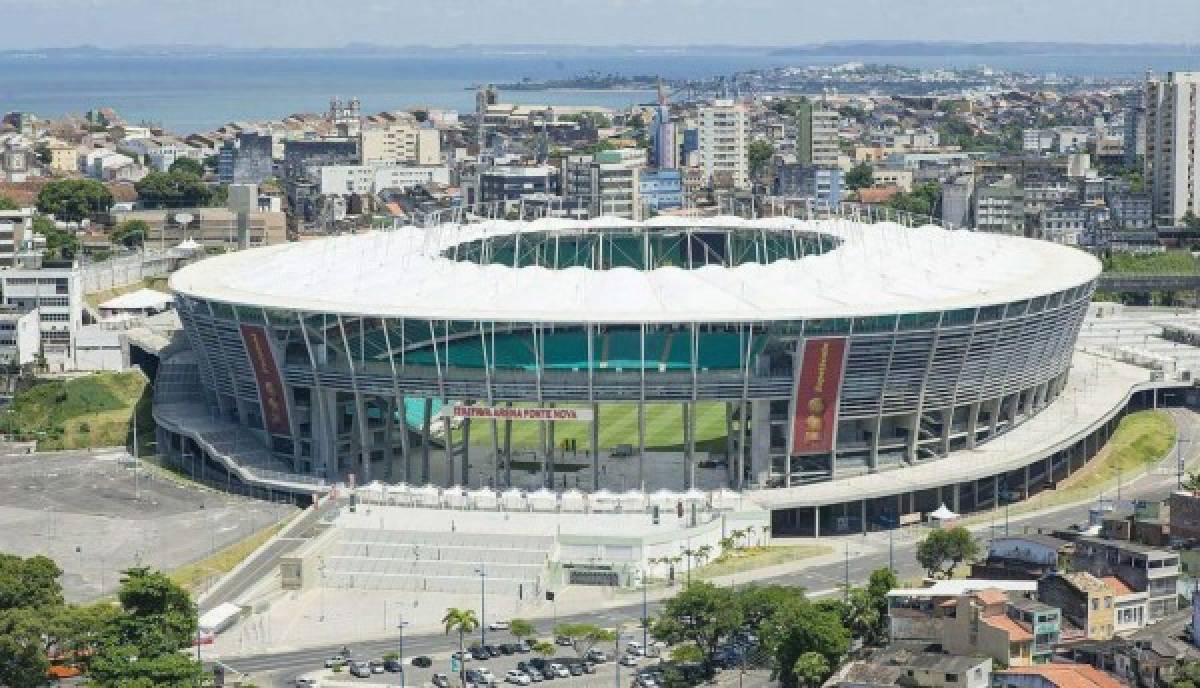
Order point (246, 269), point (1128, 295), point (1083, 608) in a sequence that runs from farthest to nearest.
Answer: point (1128, 295) → point (246, 269) → point (1083, 608)

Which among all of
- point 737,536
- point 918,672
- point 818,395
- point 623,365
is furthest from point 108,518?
point 918,672

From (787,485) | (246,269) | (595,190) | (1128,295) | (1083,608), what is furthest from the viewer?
(595,190)

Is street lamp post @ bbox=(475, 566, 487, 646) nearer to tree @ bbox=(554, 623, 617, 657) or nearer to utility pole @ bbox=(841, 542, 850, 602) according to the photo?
tree @ bbox=(554, 623, 617, 657)

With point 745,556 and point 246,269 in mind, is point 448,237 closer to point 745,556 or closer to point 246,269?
point 246,269

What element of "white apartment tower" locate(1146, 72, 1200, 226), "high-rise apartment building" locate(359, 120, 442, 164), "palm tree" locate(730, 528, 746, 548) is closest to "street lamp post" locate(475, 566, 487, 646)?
"palm tree" locate(730, 528, 746, 548)

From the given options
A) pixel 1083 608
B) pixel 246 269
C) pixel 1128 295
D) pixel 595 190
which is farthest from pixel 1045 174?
pixel 1083 608

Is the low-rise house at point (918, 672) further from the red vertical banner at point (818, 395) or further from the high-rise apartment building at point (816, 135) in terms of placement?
the high-rise apartment building at point (816, 135)

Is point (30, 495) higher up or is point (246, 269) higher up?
point (246, 269)

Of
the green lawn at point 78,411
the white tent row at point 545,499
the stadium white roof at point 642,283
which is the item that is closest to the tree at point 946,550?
the white tent row at point 545,499
